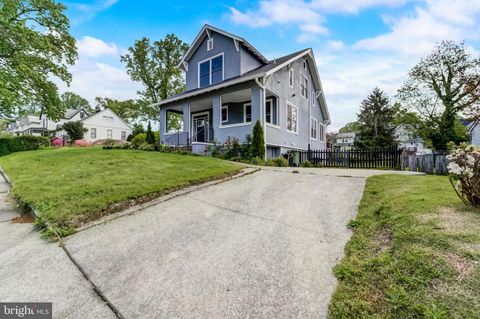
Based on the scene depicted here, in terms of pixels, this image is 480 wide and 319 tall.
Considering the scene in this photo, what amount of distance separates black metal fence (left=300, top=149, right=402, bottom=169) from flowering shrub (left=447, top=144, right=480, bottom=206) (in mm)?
9647

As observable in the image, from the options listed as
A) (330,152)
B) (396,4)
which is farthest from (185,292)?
(330,152)

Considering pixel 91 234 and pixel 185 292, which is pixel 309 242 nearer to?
pixel 185 292

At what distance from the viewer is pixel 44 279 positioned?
292 cm

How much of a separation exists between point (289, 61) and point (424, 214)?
13.5 meters

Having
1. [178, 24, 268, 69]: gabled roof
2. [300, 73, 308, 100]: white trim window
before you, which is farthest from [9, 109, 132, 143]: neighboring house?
[300, 73, 308, 100]: white trim window

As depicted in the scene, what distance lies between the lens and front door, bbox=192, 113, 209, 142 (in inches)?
712

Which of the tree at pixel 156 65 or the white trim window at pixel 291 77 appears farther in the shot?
the tree at pixel 156 65

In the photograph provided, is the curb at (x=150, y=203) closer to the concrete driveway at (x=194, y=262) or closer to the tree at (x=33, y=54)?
the concrete driveway at (x=194, y=262)

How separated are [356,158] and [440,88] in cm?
1566

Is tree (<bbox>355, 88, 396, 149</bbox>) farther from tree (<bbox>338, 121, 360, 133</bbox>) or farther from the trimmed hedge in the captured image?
the trimmed hedge

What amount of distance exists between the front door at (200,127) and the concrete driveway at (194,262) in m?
13.0

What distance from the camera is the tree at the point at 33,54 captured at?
812 centimetres

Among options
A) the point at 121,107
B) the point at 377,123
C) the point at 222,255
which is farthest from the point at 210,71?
the point at 121,107

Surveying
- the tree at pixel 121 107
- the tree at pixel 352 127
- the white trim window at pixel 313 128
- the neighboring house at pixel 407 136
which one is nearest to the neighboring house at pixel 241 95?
the white trim window at pixel 313 128
